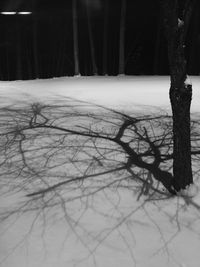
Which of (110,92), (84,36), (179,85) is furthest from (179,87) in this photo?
(84,36)

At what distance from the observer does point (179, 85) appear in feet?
15.9

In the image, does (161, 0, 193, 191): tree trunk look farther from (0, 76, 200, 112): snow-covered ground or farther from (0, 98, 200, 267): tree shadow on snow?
(0, 76, 200, 112): snow-covered ground

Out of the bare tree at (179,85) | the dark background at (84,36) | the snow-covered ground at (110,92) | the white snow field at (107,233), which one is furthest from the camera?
the dark background at (84,36)

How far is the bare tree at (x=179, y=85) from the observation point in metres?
4.66

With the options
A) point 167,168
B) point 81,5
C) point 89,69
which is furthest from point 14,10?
point 167,168

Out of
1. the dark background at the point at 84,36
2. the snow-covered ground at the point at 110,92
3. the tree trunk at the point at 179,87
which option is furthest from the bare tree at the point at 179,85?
the dark background at the point at 84,36

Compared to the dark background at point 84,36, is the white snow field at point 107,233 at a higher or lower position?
lower

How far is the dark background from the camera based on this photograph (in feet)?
78.5

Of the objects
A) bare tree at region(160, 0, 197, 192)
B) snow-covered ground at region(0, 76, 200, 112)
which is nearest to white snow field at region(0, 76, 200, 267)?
bare tree at region(160, 0, 197, 192)

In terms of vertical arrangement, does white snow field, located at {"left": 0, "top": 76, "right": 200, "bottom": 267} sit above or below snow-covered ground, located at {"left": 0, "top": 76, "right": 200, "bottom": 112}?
below

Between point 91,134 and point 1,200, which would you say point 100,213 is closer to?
point 1,200

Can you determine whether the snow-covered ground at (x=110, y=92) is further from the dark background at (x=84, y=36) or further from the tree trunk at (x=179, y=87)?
the dark background at (x=84, y=36)

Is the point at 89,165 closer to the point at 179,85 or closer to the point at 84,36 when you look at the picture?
the point at 179,85

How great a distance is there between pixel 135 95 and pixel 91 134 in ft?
14.1
